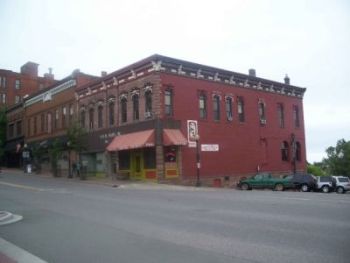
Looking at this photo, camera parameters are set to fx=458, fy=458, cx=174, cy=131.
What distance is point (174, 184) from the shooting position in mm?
33156

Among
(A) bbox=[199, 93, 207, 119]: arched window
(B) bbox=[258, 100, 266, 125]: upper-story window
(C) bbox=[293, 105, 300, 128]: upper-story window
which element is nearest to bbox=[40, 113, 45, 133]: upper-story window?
(A) bbox=[199, 93, 207, 119]: arched window

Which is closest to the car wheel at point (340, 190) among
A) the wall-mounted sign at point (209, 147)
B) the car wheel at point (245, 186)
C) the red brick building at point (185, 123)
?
the car wheel at point (245, 186)

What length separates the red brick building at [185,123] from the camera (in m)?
33.5

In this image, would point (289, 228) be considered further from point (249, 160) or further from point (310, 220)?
point (249, 160)

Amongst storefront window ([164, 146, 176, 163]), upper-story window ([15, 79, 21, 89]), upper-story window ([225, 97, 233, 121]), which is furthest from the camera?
upper-story window ([15, 79, 21, 89])

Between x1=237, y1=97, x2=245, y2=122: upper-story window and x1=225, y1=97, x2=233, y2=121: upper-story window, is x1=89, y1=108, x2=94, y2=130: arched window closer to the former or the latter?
x1=225, y1=97, x2=233, y2=121: upper-story window

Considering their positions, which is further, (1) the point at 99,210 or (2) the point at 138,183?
(2) the point at 138,183

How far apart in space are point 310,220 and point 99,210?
7.06 metres

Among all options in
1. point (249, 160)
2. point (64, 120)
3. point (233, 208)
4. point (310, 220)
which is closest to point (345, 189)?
point (249, 160)

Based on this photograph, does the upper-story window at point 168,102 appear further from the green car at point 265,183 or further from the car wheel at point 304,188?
the car wheel at point 304,188

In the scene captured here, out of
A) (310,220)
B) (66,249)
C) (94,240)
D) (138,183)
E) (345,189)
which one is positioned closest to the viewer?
(66,249)

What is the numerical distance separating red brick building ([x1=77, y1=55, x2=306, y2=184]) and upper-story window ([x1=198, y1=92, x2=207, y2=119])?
0.06 meters

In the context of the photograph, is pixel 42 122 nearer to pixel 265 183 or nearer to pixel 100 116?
pixel 100 116

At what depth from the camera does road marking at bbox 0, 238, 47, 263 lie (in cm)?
830
